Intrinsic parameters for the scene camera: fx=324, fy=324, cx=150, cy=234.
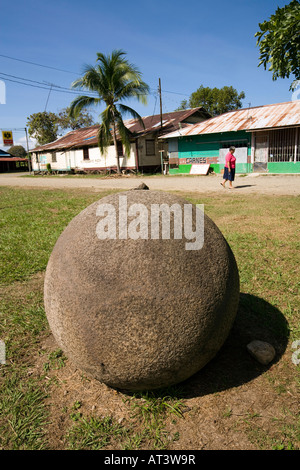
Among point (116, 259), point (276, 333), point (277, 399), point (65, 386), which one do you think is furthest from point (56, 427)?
point (276, 333)

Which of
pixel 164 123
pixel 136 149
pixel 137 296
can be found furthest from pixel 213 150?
pixel 137 296

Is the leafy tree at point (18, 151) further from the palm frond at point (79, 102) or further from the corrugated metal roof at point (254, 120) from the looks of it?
the corrugated metal roof at point (254, 120)

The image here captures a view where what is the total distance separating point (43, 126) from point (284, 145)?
42067 mm

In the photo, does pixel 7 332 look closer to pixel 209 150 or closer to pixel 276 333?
pixel 276 333

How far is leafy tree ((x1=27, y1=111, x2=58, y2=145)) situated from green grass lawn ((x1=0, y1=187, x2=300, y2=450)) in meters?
46.9

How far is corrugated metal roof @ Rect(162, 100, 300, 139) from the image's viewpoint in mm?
18359

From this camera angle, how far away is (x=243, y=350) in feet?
9.63

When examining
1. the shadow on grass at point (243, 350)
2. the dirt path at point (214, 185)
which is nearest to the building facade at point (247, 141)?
the dirt path at point (214, 185)

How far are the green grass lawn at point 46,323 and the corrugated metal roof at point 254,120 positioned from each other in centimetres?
1173

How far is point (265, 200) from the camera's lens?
9789mm

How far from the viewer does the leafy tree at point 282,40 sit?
5832 mm

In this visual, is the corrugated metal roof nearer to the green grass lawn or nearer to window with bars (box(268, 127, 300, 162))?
window with bars (box(268, 127, 300, 162))

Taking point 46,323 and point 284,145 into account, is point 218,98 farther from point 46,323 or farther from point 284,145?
point 46,323

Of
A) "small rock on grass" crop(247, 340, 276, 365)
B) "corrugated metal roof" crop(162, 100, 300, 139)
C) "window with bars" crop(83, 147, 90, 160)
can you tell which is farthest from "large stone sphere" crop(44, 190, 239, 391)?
→ "window with bars" crop(83, 147, 90, 160)
